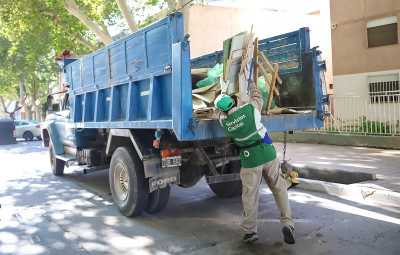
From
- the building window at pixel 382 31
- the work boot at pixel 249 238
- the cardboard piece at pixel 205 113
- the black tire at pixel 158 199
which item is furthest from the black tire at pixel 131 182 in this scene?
the building window at pixel 382 31

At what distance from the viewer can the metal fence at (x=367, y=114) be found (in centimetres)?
1052

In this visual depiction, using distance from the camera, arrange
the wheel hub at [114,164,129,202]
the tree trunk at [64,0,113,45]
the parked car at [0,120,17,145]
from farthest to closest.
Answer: the parked car at [0,120,17,145] → the tree trunk at [64,0,113,45] → the wheel hub at [114,164,129,202]

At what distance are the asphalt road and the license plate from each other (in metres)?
0.82


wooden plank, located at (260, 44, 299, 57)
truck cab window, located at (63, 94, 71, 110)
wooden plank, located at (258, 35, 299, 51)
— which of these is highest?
wooden plank, located at (258, 35, 299, 51)

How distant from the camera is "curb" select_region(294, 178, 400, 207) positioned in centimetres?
538

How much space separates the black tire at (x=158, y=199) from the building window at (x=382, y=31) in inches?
451

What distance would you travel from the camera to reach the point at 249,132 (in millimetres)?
4070

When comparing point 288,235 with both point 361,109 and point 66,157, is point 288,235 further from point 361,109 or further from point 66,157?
point 361,109

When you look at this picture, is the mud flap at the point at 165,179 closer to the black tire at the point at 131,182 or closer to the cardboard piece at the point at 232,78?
the black tire at the point at 131,182

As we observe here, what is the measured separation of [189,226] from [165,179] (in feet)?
2.25

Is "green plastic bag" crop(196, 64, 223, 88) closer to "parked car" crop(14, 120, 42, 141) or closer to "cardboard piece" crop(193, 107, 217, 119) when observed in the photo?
"cardboard piece" crop(193, 107, 217, 119)

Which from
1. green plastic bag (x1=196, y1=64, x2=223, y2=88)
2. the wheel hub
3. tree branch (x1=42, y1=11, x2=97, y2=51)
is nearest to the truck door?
the wheel hub

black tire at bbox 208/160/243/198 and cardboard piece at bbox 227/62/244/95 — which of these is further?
black tire at bbox 208/160/243/198

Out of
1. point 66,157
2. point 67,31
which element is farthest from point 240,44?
point 67,31
